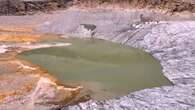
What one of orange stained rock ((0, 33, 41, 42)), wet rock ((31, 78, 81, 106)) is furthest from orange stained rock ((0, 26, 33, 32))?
wet rock ((31, 78, 81, 106))

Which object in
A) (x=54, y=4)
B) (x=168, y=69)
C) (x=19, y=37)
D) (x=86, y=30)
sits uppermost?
(x=54, y=4)

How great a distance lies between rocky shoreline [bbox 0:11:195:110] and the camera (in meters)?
14.7

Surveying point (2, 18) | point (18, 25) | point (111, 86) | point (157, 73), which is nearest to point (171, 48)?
point (157, 73)

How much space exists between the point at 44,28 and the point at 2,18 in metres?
4.32

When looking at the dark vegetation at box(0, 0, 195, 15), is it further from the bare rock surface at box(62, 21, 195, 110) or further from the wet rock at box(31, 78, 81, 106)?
the wet rock at box(31, 78, 81, 106)

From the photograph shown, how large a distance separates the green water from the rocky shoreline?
68 cm

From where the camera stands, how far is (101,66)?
20.7 meters

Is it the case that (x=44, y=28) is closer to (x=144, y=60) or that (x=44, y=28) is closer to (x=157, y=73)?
(x=144, y=60)

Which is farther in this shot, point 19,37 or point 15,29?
point 15,29

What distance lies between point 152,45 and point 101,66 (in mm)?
4917

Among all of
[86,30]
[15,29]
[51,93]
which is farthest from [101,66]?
[15,29]

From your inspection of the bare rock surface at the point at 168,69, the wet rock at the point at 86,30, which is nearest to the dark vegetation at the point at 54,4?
the wet rock at the point at 86,30

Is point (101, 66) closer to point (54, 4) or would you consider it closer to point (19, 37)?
point (19, 37)

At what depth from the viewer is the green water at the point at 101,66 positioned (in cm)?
1715
